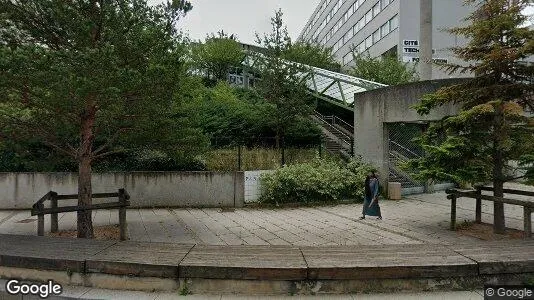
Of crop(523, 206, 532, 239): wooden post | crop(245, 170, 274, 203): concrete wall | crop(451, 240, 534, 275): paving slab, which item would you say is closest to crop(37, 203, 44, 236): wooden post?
crop(245, 170, 274, 203): concrete wall

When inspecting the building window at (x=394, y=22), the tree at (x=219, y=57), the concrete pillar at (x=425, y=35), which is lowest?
the concrete pillar at (x=425, y=35)

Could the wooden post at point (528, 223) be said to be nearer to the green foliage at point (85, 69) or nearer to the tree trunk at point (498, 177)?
the tree trunk at point (498, 177)

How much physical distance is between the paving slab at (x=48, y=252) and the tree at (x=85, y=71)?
6.20ft

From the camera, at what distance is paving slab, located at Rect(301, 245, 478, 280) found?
4.44m

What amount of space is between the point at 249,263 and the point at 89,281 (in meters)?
2.10

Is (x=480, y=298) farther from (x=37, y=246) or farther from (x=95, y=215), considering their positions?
(x=95, y=215)

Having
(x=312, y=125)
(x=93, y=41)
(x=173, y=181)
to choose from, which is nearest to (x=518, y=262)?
(x=93, y=41)

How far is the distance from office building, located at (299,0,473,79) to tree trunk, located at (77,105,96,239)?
24957 millimetres

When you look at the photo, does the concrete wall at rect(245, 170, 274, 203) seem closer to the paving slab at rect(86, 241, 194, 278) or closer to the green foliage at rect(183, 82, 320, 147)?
the green foliage at rect(183, 82, 320, 147)

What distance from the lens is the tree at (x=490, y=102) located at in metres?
7.15

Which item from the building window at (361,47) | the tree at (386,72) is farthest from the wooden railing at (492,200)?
the building window at (361,47)

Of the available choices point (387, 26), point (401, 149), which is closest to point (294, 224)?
point (401, 149)

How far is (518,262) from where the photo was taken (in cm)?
461

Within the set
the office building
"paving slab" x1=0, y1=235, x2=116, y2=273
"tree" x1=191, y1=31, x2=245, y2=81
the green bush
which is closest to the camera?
"paving slab" x1=0, y1=235, x2=116, y2=273
